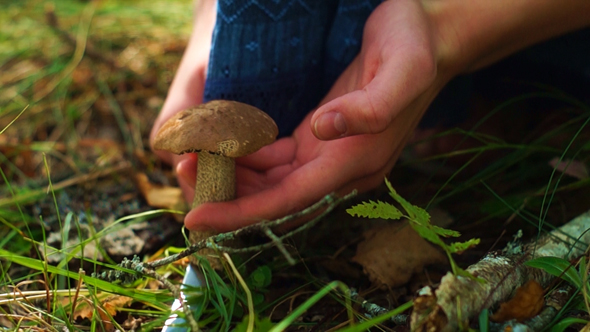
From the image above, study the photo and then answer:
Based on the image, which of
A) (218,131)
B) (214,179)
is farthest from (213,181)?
(218,131)

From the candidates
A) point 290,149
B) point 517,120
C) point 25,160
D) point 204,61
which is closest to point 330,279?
point 290,149

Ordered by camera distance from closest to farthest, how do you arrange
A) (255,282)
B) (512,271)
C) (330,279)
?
1. (512,271)
2. (255,282)
3. (330,279)

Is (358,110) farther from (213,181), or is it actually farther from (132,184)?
(132,184)

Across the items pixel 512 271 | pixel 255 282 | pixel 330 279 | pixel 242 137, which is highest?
pixel 242 137

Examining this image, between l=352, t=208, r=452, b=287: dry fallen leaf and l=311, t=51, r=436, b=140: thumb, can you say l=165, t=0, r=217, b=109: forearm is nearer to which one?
l=311, t=51, r=436, b=140: thumb

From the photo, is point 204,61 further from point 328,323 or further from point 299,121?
point 328,323

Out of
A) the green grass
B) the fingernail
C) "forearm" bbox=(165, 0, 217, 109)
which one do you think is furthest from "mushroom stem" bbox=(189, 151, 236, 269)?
"forearm" bbox=(165, 0, 217, 109)
